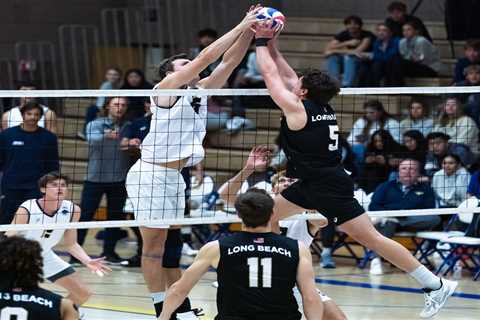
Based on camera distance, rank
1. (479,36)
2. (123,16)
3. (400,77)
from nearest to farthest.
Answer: (400,77)
(479,36)
(123,16)

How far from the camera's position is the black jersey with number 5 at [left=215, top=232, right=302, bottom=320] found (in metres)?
8.48

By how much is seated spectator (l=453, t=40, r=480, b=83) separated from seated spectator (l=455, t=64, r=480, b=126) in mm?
412

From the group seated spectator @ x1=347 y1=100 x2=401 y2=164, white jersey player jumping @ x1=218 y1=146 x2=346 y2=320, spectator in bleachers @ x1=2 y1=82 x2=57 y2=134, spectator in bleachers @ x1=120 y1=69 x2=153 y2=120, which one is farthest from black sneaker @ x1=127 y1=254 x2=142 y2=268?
white jersey player jumping @ x1=218 y1=146 x2=346 y2=320

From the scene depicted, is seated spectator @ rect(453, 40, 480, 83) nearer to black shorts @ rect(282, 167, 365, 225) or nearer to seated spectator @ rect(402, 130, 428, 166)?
seated spectator @ rect(402, 130, 428, 166)

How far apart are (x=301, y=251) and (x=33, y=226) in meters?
3.01

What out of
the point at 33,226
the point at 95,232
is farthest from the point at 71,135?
the point at 33,226

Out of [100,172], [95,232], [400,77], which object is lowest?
[95,232]

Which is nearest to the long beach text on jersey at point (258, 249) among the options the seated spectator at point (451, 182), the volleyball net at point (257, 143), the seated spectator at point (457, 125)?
the volleyball net at point (257, 143)

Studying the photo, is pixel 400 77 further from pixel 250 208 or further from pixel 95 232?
pixel 250 208

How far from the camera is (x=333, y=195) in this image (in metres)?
10.3

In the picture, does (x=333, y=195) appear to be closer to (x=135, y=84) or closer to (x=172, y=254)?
(x=172, y=254)

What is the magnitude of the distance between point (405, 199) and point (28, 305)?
874cm

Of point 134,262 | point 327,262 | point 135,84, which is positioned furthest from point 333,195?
point 135,84

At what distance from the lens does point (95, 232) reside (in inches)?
742
